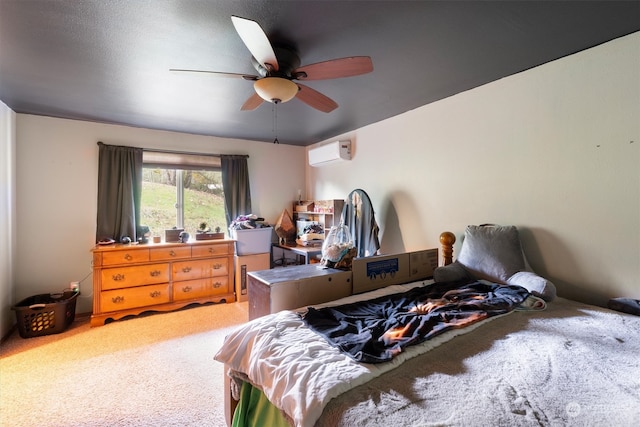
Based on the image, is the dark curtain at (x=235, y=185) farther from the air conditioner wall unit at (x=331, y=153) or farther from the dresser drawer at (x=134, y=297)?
the dresser drawer at (x=134, y=297)

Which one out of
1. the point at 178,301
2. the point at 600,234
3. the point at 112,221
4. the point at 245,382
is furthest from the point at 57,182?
the point at 600,234

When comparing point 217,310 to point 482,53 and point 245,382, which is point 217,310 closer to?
point 245,382

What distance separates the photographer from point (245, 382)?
122 cm

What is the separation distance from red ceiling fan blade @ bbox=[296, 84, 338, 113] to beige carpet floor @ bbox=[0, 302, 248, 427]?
84.4 inches

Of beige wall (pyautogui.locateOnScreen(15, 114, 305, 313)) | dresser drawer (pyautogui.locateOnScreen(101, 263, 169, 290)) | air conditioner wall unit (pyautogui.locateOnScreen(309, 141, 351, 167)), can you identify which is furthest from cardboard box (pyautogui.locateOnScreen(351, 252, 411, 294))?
beige wall (pyautogui.locateOnScreen(15, 114, 305, 313))

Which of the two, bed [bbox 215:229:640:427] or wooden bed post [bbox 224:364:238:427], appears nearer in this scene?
bed [bbox 215:229:640:427]

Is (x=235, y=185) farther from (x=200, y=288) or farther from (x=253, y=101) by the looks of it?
(x=253, y=101)

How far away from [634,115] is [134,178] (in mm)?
4505

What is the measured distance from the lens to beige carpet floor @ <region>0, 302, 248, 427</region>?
171 centimetres

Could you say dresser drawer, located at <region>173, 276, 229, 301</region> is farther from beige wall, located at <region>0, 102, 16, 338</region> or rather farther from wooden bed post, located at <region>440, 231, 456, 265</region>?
wooden bed post, located at <region>440, 231, 456, 265</region>

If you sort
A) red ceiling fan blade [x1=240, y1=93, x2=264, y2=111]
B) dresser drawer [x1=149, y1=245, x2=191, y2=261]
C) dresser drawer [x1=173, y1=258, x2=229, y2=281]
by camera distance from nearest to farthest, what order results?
red ceiling fan blade [x1=240, y1=93, x2=264, y2=111]
dresser drawer [x1=149, y1=245, x2=191, y2=261]
dresser drawer [x1=173, y1=258, x2=229, y2=281]

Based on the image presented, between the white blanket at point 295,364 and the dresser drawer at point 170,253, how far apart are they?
242 centimetres

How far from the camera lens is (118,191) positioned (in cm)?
337

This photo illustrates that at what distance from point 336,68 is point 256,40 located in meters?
0.47
